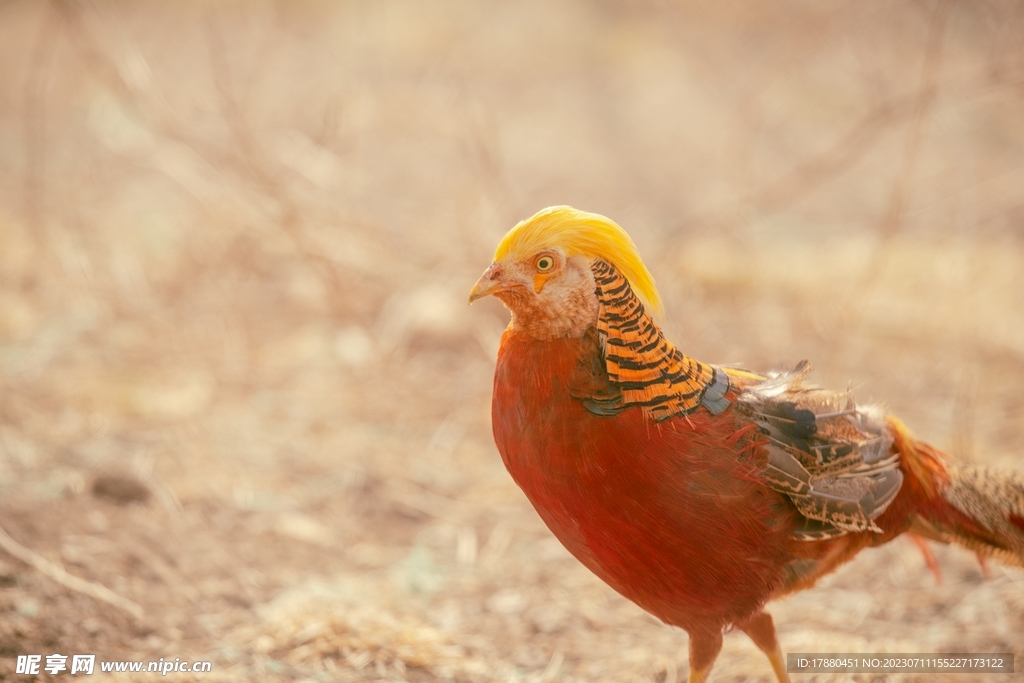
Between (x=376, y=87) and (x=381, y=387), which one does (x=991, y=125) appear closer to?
(x=376, y=87)

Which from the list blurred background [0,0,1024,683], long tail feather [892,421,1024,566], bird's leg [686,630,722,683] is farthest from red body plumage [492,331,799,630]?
blurred background [0,0,1024,683]

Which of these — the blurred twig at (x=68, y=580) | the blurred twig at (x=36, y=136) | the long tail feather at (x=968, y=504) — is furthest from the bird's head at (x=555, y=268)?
the blurred twig at (x=36, y=136)

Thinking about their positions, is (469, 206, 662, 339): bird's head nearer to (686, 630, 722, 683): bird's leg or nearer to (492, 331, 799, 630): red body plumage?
(492, 331, 799, 630): red body plumage

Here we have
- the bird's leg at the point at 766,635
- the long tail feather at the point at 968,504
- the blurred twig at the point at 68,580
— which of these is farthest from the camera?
the blurred twig at the point at 68,580

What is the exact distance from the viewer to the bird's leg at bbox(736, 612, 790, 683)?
2586mm

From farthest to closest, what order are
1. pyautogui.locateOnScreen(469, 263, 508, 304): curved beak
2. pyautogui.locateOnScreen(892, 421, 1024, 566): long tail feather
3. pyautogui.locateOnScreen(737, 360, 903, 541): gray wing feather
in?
pyautogui.locateOnScreen(892, 421, 1024, 566): long tail feather, pyautogui.locateOnScreen(737, 360, 903, 541): gray wing feather, pyautogui.locateOnScreen(469, 263, 508, 304): curved beak

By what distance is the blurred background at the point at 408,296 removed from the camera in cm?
338

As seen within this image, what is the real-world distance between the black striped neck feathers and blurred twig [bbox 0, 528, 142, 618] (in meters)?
1.99

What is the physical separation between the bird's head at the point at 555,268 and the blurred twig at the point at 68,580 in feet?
6.26

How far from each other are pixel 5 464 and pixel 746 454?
3.37 metres

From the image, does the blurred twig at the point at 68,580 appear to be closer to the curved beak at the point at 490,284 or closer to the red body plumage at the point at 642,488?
the red body plumage at the point at 642,488

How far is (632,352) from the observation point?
220 cm

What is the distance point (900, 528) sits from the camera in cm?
A: 274

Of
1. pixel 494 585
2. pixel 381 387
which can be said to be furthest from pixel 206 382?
pixel 494 585
